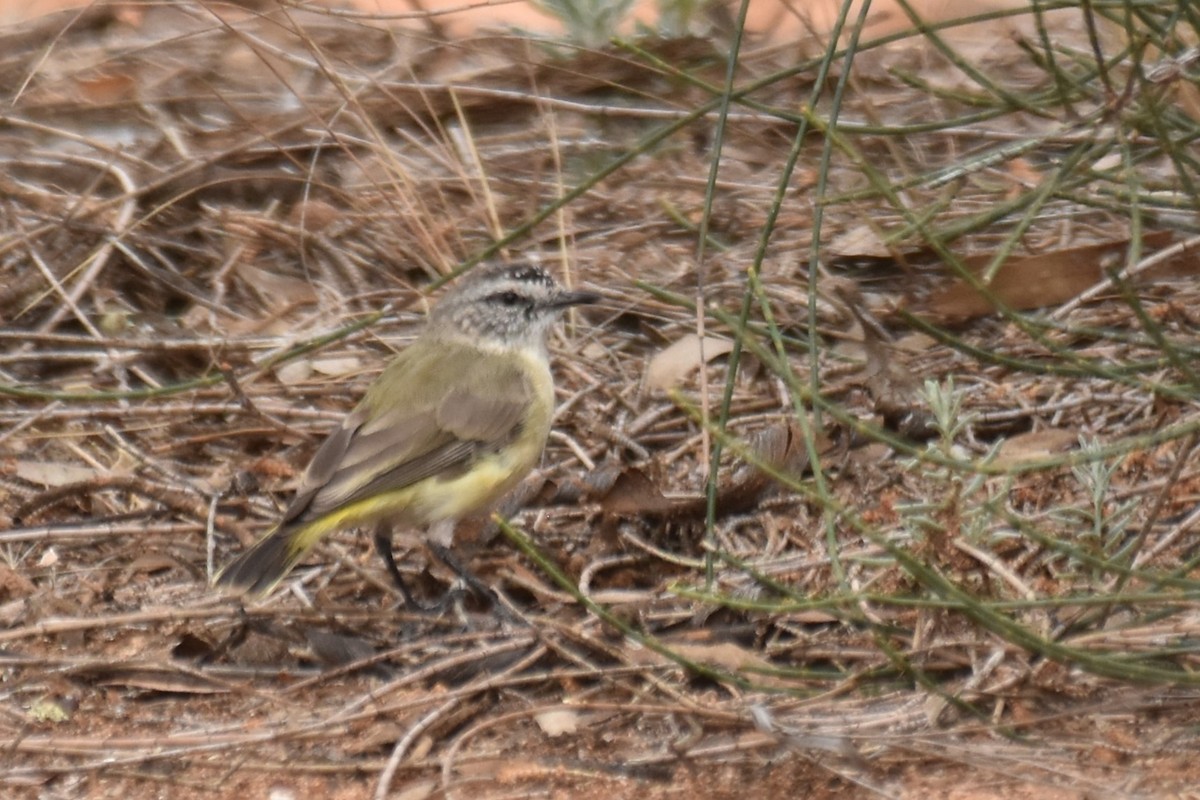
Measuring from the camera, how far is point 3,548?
17.2ft

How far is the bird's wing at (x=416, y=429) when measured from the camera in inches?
190

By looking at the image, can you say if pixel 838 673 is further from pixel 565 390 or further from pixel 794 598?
pixel 565 390

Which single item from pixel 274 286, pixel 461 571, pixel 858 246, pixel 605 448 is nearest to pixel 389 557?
pixel 461 571

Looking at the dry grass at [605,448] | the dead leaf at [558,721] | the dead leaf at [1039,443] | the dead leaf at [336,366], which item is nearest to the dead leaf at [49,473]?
the dry grass at [605,448]

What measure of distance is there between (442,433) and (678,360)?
3.57 feet

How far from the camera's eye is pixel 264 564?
14.8ft

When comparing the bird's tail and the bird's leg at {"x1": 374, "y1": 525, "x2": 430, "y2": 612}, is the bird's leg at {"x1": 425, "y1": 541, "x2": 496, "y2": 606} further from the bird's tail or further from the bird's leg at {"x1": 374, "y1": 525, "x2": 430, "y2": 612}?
the bird's tail

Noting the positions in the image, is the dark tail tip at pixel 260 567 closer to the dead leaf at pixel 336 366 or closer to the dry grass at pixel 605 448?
the dry grass at pixel 605 448

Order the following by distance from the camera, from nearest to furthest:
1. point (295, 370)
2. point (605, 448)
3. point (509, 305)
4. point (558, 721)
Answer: point (558, 721), point (605, 448), point (509, 305), point (295, 370)

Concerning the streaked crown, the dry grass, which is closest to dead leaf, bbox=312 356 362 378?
the dry grass

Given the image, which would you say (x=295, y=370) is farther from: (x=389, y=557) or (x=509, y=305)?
(x=389, y=557)

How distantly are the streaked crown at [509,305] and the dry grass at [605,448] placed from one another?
309 millimetres

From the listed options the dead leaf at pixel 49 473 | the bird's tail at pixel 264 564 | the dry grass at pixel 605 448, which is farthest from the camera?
the dead leaf at pixel 49 473

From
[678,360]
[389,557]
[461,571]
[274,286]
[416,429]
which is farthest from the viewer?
[274,286]
